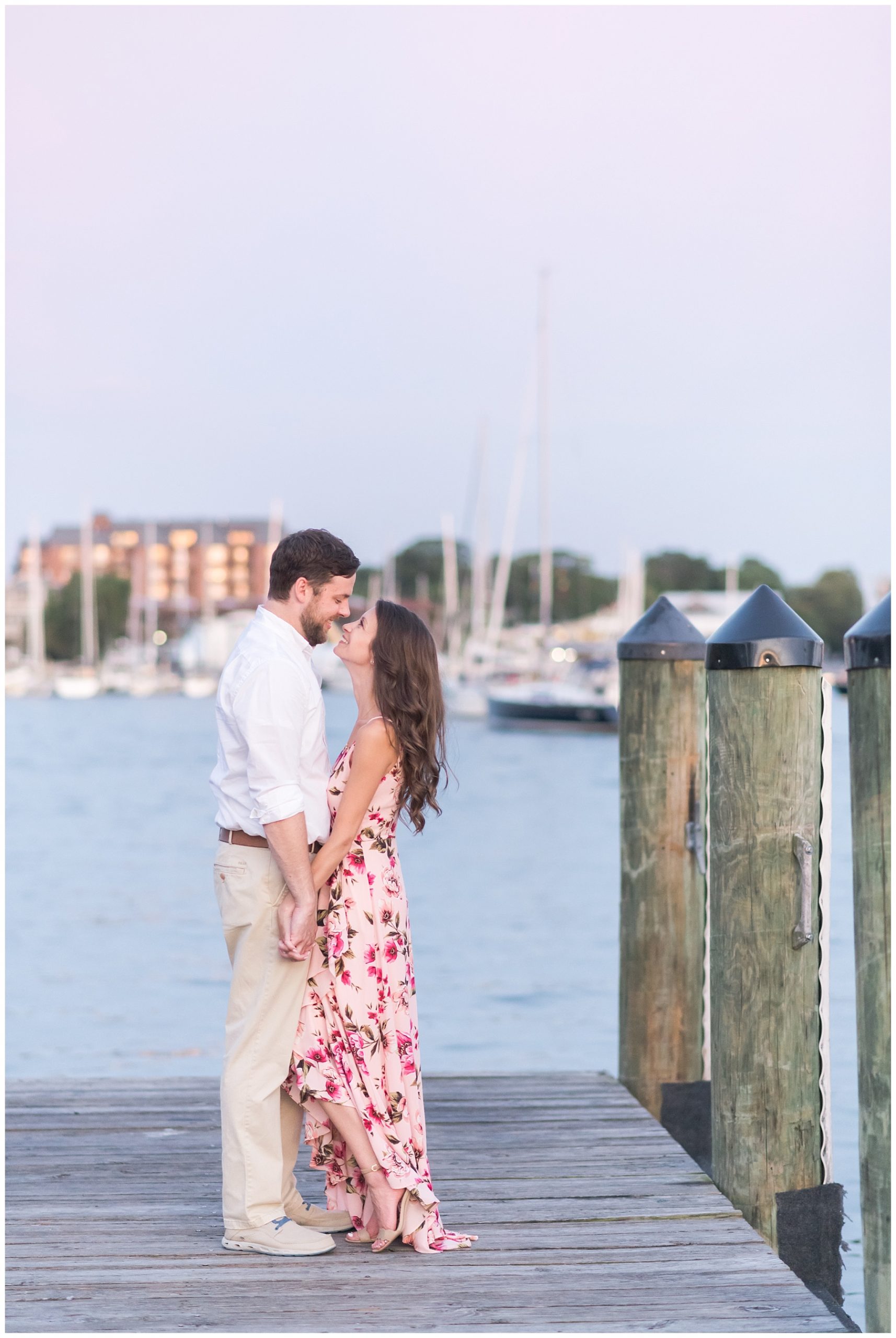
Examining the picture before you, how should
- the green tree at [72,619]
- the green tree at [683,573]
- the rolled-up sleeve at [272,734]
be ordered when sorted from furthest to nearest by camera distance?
the green tree at [683,573] < the green tree at [72,619] < the rolled-up sleeve at [272,734]

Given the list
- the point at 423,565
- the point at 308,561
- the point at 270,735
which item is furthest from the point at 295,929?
the point at 423,565

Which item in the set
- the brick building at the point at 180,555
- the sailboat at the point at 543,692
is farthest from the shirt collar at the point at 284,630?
the brick building at the point at 180,555

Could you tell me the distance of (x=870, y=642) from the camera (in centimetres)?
328

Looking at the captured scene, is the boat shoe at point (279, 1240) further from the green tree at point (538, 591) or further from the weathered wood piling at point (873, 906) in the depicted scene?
the green tree at point (538, 591)

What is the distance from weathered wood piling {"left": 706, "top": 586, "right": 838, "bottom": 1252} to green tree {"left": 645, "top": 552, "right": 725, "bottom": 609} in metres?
118

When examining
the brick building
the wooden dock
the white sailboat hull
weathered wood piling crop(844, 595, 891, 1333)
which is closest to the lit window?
the brick building

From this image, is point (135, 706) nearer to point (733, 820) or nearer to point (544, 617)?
point (544, 617)

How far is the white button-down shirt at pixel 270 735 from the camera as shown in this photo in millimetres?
3666

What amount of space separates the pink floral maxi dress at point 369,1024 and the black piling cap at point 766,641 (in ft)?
3.08

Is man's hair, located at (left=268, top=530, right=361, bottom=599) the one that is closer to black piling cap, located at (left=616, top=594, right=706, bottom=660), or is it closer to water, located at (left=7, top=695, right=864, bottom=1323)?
water, located at (left=7, top=695, right=864, bottom=1323)

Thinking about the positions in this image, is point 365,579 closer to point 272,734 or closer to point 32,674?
point 32,674

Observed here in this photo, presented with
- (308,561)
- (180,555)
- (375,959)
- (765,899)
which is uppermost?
(180,555)

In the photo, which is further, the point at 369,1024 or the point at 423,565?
the point at 423,565

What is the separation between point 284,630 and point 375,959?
0.86 meters
